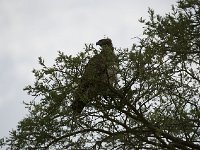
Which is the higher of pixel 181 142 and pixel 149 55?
pixel 149 55

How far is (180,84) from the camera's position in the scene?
7059mm

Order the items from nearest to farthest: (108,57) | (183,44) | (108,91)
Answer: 1. (108,57)
2. (108,91)
3. (183,44)

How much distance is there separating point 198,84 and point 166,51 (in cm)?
103

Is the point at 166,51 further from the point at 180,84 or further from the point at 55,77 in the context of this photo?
the point at 55,77

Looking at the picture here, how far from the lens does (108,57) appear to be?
5496 millimetres

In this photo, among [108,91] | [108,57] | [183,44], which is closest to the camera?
[108,57]

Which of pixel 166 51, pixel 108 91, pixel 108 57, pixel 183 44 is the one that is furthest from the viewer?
pixel 166 51

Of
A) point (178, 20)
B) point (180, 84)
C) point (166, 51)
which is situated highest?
point (178, 20)

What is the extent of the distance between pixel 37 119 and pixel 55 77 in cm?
80

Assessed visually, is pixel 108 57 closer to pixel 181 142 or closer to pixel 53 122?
pixel 53 122

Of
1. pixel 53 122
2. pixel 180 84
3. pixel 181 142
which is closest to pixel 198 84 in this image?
pixel 180 84

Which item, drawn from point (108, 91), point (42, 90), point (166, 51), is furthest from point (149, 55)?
point (42, 90)

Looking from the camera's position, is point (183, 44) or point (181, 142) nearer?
point (181, 142)

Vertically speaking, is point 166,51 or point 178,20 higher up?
point 178,20
